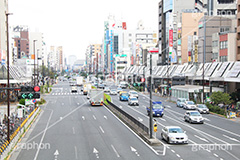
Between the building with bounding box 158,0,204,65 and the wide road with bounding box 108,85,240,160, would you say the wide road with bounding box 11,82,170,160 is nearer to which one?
the wide road with bounding box 108,85,240,160

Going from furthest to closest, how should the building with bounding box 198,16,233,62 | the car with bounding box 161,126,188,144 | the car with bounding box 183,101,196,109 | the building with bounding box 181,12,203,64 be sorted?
the building with bounding box 181,12,203,64 < the building with bounding box 198,16,233,62 < the car with bounding box 183,101,196,109 < the car with bounding box 161,126,188,144

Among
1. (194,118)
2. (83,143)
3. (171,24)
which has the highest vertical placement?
(171,24)

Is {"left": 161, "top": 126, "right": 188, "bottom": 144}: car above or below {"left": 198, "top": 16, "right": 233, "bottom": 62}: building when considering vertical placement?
below

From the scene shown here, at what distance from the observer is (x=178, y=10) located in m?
108

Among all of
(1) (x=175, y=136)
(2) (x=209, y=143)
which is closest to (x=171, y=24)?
(2) (x=209, y=143)

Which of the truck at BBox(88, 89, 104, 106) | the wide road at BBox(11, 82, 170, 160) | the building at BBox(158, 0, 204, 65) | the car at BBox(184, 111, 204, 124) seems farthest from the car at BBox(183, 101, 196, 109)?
the building at BBox(158, 0, 204, 65)

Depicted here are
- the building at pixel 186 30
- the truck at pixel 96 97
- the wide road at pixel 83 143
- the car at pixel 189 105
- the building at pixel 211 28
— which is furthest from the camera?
the building at pixel 186 30

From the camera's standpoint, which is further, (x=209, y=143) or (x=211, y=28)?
(x=211, y=28)

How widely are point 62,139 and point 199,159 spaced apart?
11691 millimetres

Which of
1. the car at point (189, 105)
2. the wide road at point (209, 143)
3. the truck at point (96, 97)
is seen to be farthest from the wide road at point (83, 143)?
the truck at point (96, 97)

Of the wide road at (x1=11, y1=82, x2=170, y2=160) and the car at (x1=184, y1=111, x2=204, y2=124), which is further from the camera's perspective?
the car at (x1=184, y1=111, x2=204, y2=124)

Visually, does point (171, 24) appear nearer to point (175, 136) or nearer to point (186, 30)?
point (186, 30)

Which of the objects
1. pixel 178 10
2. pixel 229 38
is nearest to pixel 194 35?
pixel 178 10

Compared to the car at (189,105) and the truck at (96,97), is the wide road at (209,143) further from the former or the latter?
the truck at (96,97)
